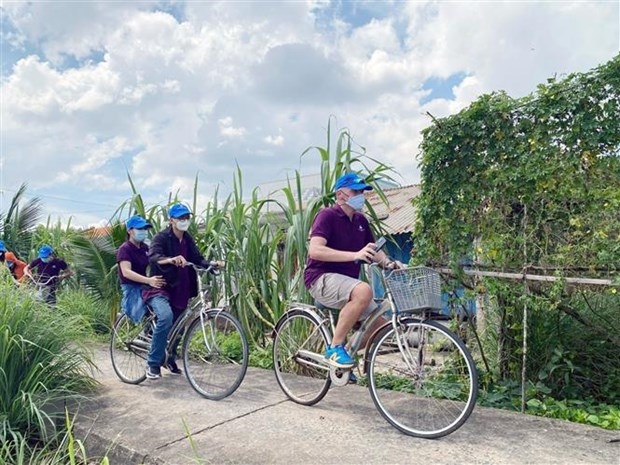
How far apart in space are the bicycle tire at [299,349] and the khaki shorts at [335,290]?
9.4 inches

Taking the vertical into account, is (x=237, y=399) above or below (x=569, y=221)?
below

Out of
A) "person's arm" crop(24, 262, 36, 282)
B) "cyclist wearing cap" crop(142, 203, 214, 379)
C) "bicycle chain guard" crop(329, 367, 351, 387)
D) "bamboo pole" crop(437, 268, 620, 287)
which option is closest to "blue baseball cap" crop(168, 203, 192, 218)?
"cyclist wearing cap" crop(142, 203, 214, 379)

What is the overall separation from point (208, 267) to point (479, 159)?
8.15 ft

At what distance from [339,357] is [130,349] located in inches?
94.0

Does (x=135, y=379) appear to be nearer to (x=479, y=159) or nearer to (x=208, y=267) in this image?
(x=208, y=267)

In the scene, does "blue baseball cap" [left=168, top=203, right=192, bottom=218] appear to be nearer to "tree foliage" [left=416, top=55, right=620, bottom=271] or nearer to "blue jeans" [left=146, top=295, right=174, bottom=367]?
"blue jeans" [left=146, top=295, right=174, bottom=367]

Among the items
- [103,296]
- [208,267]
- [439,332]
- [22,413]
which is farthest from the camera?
[103,296]

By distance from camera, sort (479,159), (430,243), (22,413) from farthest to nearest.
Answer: (430,243) → (479,159) → (22,413)

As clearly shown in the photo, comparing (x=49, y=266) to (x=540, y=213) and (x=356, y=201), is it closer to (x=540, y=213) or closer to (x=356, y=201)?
(x=356, y=201)

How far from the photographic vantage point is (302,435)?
3.18m

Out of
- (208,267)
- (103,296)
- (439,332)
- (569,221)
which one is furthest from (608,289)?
(103,296)

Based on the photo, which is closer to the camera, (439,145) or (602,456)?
(602,456)

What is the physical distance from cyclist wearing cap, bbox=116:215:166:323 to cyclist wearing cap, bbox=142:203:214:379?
0.11 m

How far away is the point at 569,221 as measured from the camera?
3.52m
